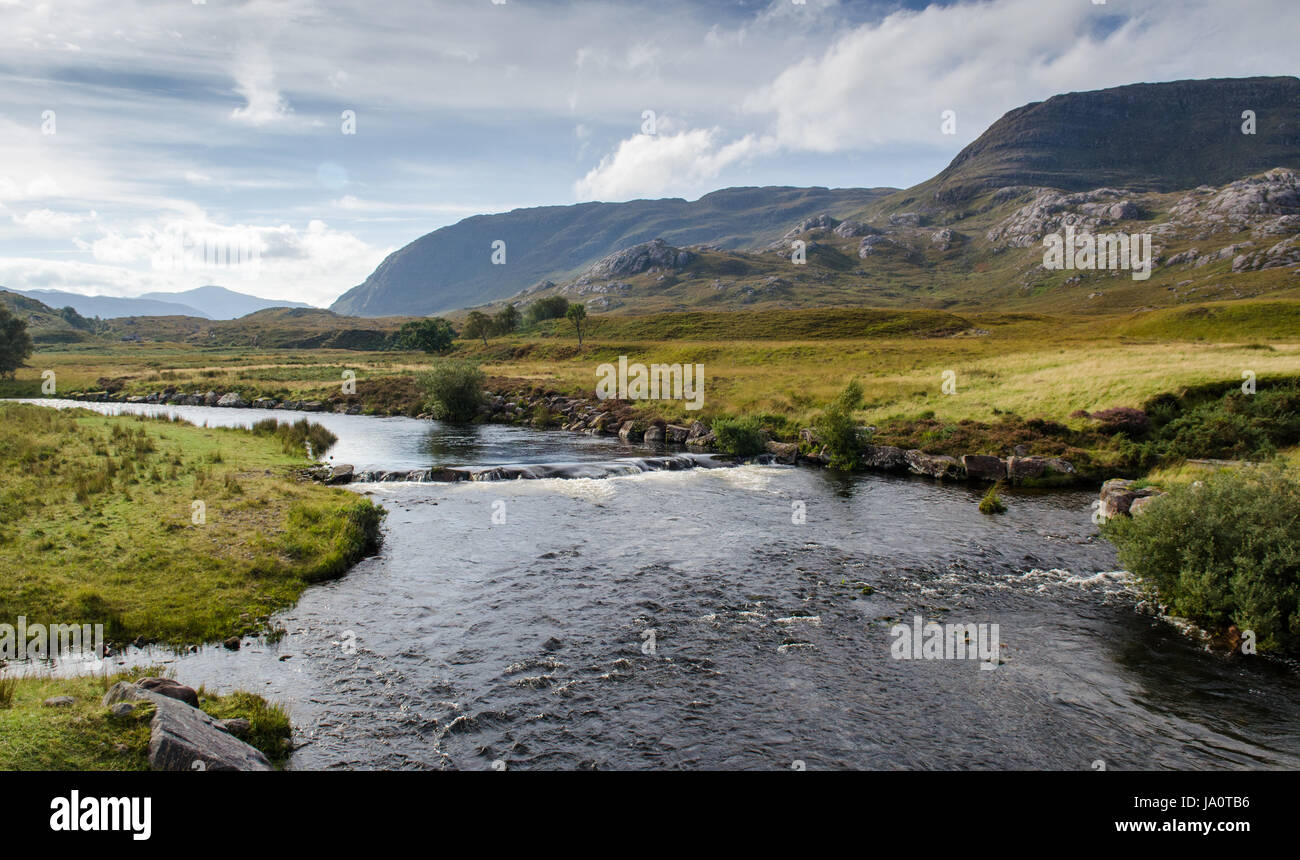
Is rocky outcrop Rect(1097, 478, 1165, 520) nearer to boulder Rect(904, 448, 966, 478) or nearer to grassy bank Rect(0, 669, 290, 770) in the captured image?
boulder Rect(904, 448, 966, 478)

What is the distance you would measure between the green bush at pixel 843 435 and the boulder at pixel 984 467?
258 inches

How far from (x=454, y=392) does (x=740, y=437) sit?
32.5 metres

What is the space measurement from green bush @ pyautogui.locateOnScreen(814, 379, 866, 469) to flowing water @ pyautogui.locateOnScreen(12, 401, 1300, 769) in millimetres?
12429

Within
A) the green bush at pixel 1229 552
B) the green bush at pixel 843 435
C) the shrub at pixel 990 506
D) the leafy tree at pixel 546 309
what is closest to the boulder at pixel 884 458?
the green bush at pixel 843 435

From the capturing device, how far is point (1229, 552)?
55.0 feet

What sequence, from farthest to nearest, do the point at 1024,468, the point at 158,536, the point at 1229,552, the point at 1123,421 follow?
1. the point at 1123,421
2. the point at 1024,468
3. the point at 158,536
4. the point at 1229,552

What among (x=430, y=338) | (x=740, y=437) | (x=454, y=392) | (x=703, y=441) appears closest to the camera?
(x=740, y=437)

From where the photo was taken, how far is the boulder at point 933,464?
37.5 m

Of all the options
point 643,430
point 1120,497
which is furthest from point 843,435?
point 643,430

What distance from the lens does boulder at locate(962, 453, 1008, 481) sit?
3650 cm

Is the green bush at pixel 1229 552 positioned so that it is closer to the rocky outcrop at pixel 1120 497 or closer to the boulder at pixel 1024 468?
the rocky outcrop at pixel 1120 497

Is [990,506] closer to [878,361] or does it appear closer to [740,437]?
[740,437]
